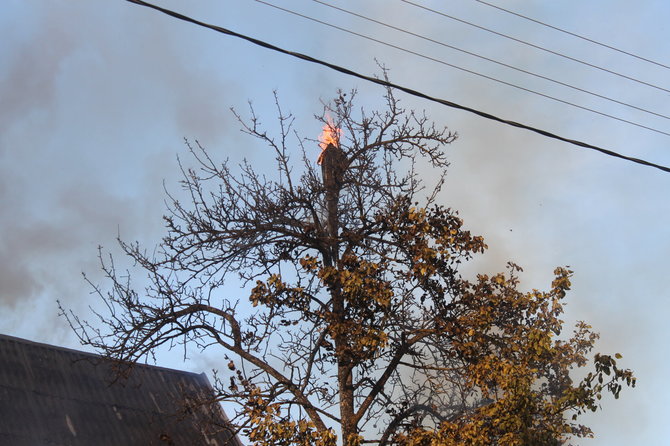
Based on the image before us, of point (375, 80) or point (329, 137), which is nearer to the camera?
point (375, 80)

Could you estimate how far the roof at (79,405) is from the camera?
13085 millimetres

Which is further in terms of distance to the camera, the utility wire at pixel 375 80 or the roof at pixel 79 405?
the roof at pixel 79 405

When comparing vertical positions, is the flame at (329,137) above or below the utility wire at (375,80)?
above

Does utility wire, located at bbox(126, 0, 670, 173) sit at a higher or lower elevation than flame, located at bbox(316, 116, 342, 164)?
lower

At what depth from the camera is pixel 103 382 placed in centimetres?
1530

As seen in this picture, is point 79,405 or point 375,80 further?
point 79,405

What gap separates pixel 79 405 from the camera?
14.3 meters

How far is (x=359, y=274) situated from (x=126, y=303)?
4.18 m

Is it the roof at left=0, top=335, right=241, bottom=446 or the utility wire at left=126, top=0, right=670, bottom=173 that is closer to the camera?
the utility wire at left=126, top=0, right=670, bottom=173

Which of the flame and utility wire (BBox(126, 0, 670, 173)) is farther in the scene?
the flame

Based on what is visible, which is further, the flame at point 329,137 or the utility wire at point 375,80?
the flame at point 329,137

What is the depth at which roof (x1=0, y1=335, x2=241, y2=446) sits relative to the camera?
515 inches

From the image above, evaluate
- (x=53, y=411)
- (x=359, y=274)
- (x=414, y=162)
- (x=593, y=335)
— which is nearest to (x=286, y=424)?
(x=359, y=274)

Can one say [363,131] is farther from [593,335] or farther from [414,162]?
[593,335]
